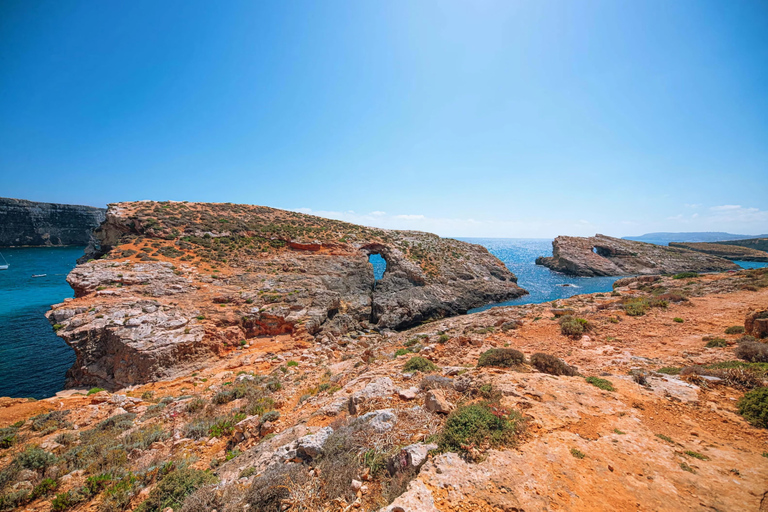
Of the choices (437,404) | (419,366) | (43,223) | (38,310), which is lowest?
(38,310)

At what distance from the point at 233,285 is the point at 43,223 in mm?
96457

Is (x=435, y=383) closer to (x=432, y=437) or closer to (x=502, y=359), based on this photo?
(x=432, y=437)

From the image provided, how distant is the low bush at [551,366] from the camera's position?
810 centimetres

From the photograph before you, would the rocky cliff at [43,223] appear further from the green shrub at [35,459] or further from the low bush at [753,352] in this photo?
the low bush at [753,352]

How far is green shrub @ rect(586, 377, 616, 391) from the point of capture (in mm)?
6767

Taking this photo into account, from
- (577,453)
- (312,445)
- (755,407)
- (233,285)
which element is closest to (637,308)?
(755,407)

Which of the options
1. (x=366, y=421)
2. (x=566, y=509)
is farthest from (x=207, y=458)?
(x=566, y=509)

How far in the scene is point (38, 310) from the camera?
22.0 metres

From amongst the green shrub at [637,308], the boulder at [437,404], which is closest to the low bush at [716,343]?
the green shrub at [637,308]

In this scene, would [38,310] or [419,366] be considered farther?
[38,310]

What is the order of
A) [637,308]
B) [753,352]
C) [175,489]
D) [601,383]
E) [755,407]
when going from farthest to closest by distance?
[637,308] < [753,352] < [601,383] < [755,407] < [175,489]

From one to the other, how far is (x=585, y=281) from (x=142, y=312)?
5313cm

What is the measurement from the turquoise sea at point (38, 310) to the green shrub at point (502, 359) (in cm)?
1973

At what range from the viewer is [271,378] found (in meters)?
10.5
